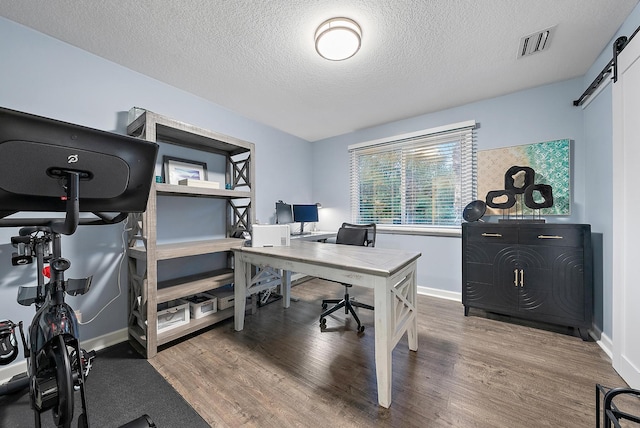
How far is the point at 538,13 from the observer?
1.59 metres

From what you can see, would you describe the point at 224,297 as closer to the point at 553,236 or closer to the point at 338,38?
the point at 338,38

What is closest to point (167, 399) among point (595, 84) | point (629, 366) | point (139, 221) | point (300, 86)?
point (139, 221)

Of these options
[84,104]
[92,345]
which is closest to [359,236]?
[92,345]

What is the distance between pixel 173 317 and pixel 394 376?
75.4 inches

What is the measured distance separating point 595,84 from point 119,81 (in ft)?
13.5

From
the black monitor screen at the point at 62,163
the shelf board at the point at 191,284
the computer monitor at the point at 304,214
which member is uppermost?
the black monitor screen at the point at 62,163

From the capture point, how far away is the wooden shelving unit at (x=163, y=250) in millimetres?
1852

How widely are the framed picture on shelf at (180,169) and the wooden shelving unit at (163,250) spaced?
0.17 metres

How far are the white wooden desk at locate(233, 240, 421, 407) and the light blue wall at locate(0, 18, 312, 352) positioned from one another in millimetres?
950

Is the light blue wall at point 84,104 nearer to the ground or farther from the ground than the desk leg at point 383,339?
farther from the ground

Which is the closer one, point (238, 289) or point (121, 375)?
point (121, 375)

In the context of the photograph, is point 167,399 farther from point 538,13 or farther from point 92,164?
point 538,13

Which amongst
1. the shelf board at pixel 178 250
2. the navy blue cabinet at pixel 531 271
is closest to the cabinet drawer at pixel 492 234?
the navy blue cabinet at pixel 531 271

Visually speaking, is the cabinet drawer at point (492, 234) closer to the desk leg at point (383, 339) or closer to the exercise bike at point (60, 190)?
the desk leg at point (383, 339)
